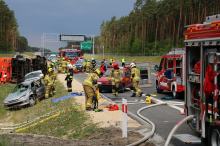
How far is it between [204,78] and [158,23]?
92.3 m

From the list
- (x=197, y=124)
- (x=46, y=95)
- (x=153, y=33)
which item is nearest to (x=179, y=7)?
(x=153, y=33)

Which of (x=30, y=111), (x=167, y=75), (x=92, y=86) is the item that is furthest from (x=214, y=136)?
(x=30, y=111)

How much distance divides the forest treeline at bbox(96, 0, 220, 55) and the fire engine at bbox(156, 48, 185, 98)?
3168 cm

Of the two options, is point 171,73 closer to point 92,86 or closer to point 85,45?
point 92,86

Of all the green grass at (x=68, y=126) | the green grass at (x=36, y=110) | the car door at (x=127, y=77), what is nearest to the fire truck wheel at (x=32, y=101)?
the green grass at (x=36, y=110)

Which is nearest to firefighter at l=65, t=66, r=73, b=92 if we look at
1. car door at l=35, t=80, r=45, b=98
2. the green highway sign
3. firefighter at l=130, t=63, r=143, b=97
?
car door at l=35, t=80, r=45, b=98

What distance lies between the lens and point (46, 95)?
28.6 m

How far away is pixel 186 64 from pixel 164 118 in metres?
A: 5.34

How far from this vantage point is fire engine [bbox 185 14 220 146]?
9516mm

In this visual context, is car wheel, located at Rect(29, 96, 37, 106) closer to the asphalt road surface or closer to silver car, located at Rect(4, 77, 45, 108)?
silver car, located at Rect(4, 77, 45, 108)

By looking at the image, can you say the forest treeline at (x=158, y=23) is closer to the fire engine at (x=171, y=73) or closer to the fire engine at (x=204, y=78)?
the fire engine at (x=171, y=73)

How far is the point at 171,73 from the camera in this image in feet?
80.6

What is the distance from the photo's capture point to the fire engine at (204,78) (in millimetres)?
9516

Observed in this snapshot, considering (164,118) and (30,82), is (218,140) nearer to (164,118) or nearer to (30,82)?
(164,118)
